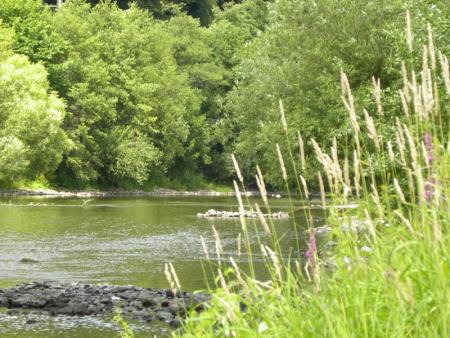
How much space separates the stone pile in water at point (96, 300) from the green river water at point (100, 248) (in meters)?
0.71

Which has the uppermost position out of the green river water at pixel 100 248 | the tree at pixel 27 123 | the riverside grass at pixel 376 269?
the tree at pixel 27 123

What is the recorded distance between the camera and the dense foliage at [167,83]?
111 ft

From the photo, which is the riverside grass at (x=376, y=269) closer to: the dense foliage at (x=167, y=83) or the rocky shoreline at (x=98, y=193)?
the dense foliage at (x=167, y=83)

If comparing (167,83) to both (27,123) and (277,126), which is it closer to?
(27,123)

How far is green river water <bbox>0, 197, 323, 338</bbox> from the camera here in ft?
52.6

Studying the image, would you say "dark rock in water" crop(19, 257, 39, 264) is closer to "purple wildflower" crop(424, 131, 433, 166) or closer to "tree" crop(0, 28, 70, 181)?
"purple wildflower" crop(424, 131, 433, 166)

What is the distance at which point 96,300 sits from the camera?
1806 cm

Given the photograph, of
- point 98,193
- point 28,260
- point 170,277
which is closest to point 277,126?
point 28,260

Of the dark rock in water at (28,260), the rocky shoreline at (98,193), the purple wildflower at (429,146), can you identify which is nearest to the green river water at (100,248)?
the dark rock in water at (28,260)

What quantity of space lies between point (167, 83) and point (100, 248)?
5214 centimetres

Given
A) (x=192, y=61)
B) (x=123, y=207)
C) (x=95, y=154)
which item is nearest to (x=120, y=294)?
(x=123, y=207)

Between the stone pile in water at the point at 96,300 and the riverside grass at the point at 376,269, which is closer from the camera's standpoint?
the riverside grass at the point at 376,269

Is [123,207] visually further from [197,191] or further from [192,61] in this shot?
[192,61]

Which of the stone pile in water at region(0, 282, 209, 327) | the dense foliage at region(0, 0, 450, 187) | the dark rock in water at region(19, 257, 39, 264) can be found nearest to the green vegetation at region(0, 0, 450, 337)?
the dense foliage at region(0, 0, 450, 187)
